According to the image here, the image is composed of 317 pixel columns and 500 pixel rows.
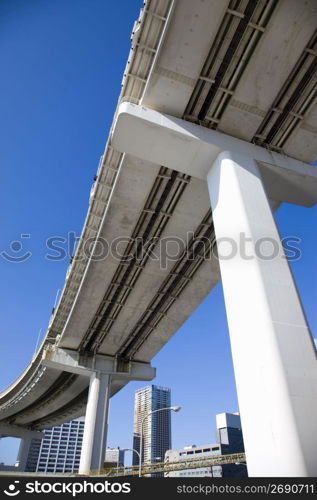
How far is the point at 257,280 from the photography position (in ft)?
23.4

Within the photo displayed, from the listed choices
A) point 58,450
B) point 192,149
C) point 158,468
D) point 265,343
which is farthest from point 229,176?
point 58,450

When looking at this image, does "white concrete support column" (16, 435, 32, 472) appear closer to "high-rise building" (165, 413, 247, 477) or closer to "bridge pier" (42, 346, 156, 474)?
"high-rise building" (165, 413, 247, 477)

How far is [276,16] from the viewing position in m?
8.05

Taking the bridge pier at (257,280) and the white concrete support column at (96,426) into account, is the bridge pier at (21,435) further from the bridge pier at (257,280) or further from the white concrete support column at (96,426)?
the bridge pier at (257,280)

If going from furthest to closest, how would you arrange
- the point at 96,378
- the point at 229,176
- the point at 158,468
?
the point at 158,468
the point at 96,378
the point at 229,176

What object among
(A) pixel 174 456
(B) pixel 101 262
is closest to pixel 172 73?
(B) pixel 101 262

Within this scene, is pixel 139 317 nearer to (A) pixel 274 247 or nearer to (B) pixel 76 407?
(A) pixel 274 247

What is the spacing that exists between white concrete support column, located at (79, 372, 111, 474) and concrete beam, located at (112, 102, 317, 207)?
2345cm

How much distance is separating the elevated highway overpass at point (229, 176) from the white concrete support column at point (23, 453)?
61.9 meters

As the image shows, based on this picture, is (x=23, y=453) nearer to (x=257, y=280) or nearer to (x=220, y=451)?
(x=220, y=451)

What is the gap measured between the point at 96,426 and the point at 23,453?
5148 cm

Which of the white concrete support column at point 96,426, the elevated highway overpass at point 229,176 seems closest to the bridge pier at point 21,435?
the white concrete support column at point 96,426

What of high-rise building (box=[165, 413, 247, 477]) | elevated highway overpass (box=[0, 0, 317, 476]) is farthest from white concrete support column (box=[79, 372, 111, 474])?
high-rise building (box=[165, 413, 247, 477])

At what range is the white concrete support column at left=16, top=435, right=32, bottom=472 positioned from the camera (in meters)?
59.4
